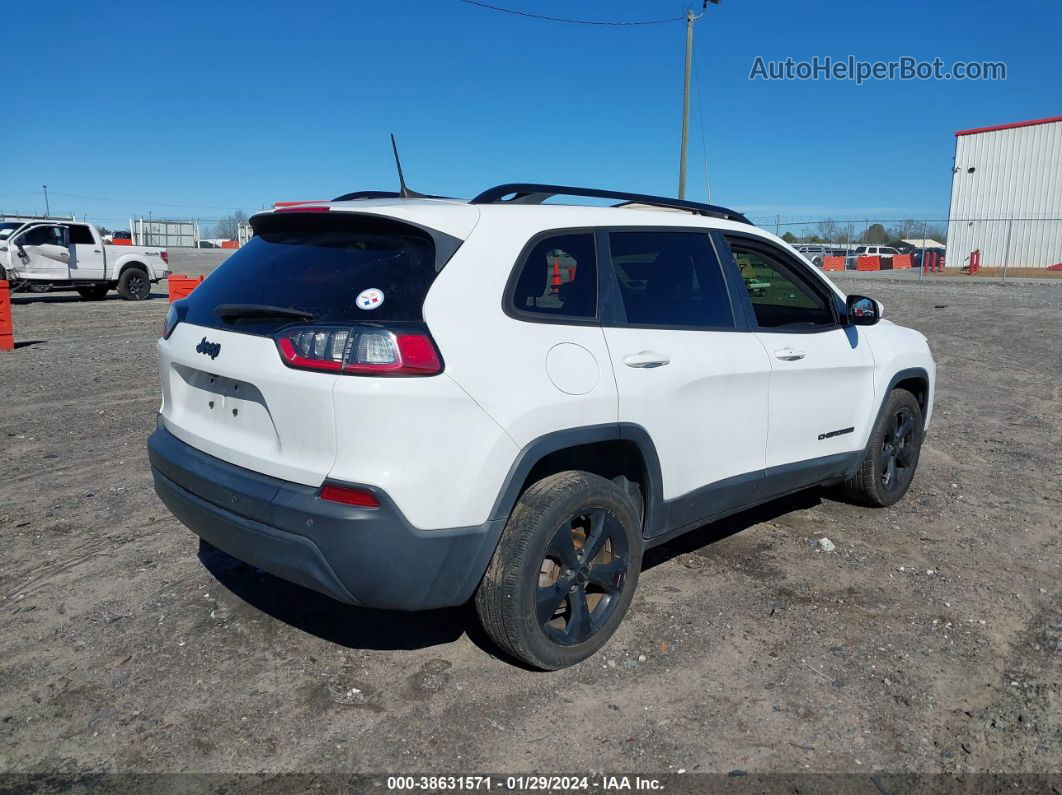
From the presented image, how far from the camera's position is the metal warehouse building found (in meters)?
35.3

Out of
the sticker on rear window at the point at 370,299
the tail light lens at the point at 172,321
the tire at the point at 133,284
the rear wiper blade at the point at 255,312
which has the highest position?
the sticker on rear window at the point at 370,299

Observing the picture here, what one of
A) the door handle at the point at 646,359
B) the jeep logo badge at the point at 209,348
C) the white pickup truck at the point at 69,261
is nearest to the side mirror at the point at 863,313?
the door handle at the point at 646,359

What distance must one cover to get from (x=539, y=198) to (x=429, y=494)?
1480mm

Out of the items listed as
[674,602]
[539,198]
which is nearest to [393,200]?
[539,198]

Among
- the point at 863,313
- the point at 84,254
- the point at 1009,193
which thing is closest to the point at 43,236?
the point at 84,254

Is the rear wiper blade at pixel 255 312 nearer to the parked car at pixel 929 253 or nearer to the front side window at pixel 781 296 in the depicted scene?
the front side window at pixel 781 296

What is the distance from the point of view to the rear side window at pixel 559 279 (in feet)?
10.2

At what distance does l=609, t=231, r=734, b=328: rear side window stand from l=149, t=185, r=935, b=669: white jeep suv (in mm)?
11

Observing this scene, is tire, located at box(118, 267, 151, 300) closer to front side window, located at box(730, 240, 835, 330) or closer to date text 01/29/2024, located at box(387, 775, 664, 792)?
front side window, located at box(730, 240, 835, 330)

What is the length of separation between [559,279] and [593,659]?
1.54 metres

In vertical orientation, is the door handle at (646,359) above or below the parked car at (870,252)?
below

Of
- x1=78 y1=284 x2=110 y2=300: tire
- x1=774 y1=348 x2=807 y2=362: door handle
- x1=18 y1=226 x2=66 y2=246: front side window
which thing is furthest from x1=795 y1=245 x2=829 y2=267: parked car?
x1=774 y1=348 x2=807 y2=362: door handle

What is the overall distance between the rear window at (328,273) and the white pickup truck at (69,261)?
59.5 ft

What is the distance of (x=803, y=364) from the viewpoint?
4.30 metres
